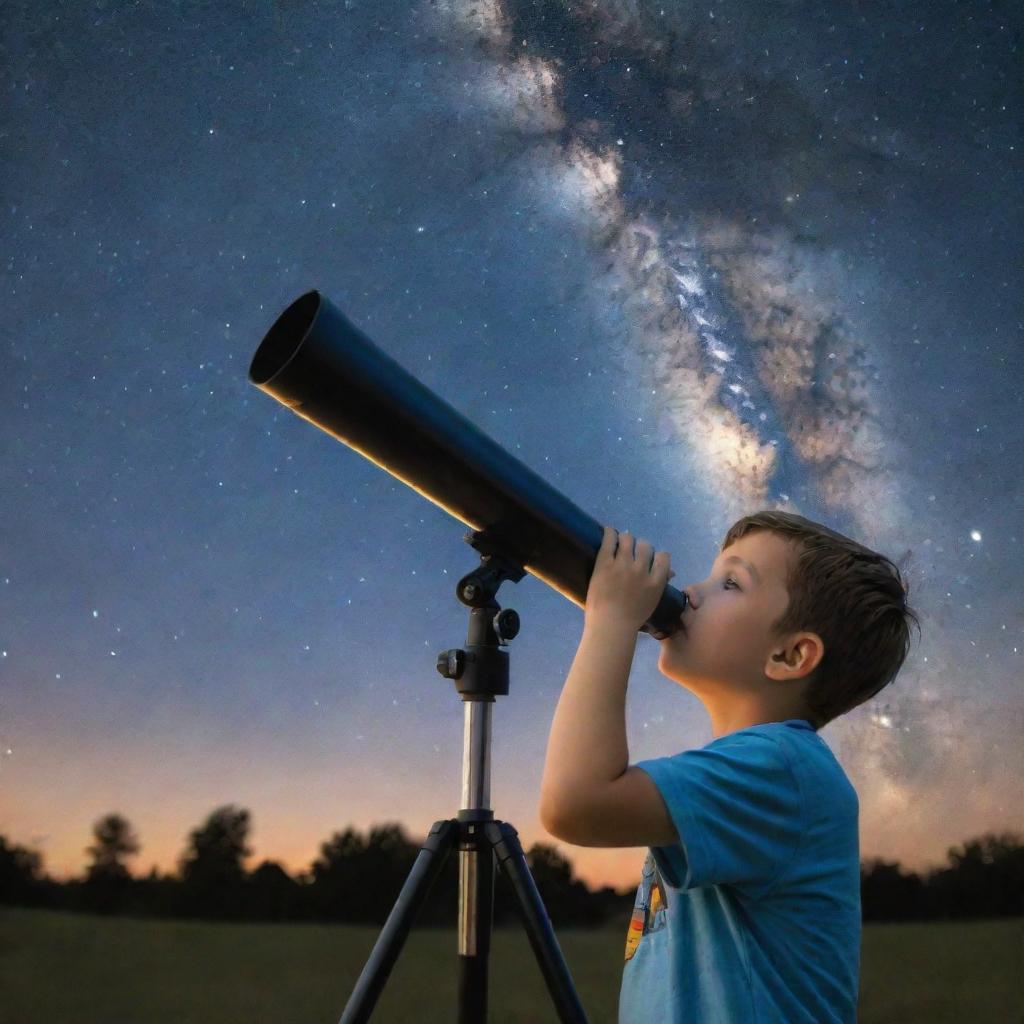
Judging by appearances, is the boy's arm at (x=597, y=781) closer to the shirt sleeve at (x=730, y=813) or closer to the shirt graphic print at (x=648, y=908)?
the shirt sleeve at (x=730, y=813)

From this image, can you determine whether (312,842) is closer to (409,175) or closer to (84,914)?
(84,914)

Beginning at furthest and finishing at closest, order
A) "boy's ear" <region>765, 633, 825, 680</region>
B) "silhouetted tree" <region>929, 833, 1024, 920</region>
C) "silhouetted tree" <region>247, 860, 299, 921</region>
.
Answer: "silhouetted tree" <region>929, 833, 1024, 920</region> < "silhouetted tree" <region>247, 860, 299, 921</region> < "boy's ear" <region>765, 633, 825, 680</region>

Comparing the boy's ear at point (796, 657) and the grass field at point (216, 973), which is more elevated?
the boy's ear at point (796, 657)

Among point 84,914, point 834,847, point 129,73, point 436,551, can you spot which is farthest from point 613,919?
point 129,73

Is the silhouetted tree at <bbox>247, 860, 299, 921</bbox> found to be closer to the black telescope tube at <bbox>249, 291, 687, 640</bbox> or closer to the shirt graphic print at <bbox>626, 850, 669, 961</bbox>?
the shirt graphic print at <bbox>626, 850, 669, 961</bbox>

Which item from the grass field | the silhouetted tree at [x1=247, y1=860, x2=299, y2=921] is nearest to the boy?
the grass field

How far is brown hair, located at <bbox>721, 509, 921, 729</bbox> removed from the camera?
117 cm

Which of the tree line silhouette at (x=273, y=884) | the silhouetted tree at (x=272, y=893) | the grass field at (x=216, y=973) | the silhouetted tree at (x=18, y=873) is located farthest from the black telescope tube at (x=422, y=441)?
the silhouetted tree at (x=18, y=873)

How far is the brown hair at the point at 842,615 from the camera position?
3.82 feet

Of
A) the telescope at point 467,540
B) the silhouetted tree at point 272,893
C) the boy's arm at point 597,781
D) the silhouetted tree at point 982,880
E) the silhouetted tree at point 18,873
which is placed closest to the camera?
the boy's arm at point 597,781

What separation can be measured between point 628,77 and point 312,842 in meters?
3.26

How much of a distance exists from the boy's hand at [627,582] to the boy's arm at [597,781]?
98mm

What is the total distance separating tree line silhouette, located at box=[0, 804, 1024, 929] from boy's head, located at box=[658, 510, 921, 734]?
8.40 feet

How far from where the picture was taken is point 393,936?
100cm
